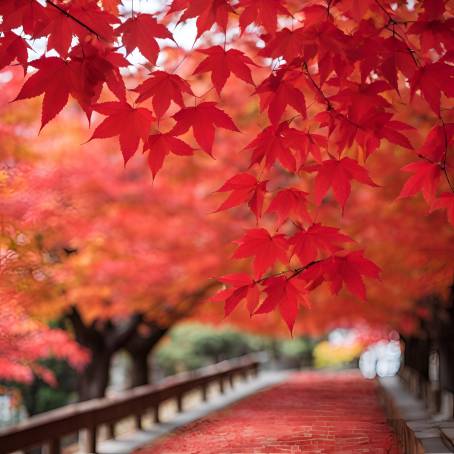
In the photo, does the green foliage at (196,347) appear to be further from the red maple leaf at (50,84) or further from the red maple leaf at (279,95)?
the red maple leaf at (50,84)

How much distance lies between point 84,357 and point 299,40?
12398 mm

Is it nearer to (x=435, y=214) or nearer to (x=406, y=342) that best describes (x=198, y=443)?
(x=435, y=214)

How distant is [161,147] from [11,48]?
2.14 ft

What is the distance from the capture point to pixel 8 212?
5219mm

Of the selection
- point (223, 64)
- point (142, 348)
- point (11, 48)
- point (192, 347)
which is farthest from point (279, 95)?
point (192, 347)

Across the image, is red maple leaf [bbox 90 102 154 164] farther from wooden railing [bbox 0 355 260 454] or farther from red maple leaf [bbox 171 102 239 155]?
wooden railing [bbox 0 355 260 454]

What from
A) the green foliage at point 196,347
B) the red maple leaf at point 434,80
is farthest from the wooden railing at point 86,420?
the green foliage at point 196,347

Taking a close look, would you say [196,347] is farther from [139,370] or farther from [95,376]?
[95,376]

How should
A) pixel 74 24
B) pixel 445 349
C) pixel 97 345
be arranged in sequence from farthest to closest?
pixel 97 345 < pixel 445 349 < pixel 74 24

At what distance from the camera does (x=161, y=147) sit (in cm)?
254

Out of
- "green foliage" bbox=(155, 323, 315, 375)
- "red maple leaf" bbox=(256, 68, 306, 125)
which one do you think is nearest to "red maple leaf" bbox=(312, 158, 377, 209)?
"red maple leaf" bbox=(256, 68, 306, 125)

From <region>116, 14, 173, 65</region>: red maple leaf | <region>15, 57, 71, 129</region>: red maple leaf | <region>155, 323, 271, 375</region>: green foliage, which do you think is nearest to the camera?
<region>15, 57, 71, 129</region>: red maple leaf

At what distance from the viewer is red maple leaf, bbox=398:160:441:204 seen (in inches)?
110

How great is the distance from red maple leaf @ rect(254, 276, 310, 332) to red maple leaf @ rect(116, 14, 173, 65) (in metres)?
0.92
